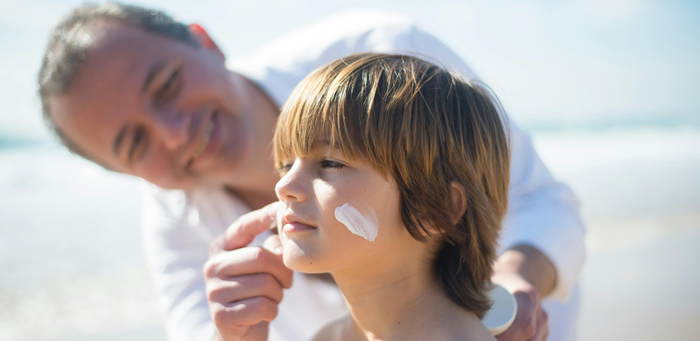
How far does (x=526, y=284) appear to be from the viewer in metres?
1.67

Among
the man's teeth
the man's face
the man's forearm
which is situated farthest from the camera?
the man's teeth

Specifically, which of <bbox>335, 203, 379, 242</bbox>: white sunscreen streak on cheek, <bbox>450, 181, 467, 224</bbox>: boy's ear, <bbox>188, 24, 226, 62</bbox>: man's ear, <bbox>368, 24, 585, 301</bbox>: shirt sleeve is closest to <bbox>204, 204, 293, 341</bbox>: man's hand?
<bbox>335, 203, 379, 242</bbox>: white sunscreen streak on cheek

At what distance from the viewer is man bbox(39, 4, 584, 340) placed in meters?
1.97

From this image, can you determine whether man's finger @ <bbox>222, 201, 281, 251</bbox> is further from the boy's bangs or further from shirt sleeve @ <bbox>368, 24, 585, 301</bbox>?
shirt sleeve @ <bbox>368, 24, 585, 301</bbox>

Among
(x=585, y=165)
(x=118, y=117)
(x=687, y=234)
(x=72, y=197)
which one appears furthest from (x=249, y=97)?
(x=585, y=165)

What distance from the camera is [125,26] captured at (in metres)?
2.21

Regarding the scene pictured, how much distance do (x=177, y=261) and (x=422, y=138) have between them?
71.9 inches

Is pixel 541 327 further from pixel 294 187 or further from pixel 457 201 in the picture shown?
pixel 294 187

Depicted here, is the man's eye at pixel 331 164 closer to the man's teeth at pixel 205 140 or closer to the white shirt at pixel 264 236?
the white shirt at pixel 264 236

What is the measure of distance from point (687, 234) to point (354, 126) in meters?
5.67

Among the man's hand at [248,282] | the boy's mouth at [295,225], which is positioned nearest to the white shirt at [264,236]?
the man's hand at [248,282]

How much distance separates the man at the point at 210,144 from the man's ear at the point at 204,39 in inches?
0.4

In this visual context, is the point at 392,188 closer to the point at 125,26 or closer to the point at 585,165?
the point at 125,26

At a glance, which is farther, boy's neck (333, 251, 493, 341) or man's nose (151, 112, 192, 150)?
man's nose (151, 112, 192, 150)
